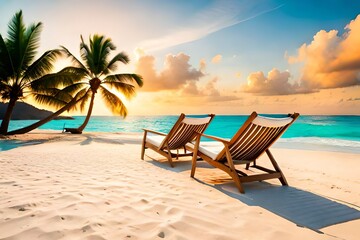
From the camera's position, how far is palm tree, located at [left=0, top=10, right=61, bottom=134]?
1022cm

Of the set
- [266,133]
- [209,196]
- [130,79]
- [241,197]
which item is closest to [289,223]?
[241,197]

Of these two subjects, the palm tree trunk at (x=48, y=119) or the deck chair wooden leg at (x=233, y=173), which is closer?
the deck chair wooden leg at (x=233, y=173)

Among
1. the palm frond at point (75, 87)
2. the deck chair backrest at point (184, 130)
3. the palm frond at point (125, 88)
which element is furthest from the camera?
the palm frond at point (125, 88)

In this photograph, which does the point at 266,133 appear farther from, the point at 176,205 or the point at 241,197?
the point at 176,205

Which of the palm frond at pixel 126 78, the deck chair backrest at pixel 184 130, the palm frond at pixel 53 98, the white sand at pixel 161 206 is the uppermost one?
the palm frond at pixel 126 78

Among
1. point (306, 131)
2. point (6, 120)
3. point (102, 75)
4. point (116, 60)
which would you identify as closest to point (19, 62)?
point (6, 120)

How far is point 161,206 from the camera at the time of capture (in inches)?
86.7

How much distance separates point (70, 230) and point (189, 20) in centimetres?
842

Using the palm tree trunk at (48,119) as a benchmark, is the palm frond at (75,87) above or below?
above

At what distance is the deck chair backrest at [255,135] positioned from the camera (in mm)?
2828

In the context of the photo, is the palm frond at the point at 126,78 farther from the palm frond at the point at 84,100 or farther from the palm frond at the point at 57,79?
the palm frond at the point at 57,79

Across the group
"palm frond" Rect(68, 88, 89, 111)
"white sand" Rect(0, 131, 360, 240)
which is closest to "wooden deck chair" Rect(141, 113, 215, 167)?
"white sand" Rect(0, 131, 360, 240)

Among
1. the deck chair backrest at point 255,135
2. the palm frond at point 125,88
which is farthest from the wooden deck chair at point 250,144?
the palm frond at point 125,88

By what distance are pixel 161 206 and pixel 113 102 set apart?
12.5 meters
